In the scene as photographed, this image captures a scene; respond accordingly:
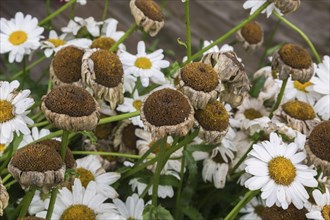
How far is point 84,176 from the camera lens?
0.98m

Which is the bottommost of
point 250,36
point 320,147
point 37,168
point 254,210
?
point 254,210

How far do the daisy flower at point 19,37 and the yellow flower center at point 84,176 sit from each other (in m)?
0.26

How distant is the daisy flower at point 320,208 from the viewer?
0.81m

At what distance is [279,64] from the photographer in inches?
40.3

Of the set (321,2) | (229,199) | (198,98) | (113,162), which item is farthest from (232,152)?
(321,2)

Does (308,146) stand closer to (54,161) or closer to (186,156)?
(186,156)

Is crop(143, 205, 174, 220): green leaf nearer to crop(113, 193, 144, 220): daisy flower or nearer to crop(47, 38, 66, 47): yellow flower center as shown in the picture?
crop(113, 193, 144, 220): daisy flower

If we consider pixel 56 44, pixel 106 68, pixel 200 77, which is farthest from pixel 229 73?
pixel 56 44

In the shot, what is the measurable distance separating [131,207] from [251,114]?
30cm

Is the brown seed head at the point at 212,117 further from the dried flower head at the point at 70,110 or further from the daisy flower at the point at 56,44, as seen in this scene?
the daisy flower at the point at 56,44

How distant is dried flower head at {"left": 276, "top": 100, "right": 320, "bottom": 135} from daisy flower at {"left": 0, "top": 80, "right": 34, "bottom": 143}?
1.29 ft

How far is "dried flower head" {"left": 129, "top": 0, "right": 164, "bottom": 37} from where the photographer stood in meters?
1.03

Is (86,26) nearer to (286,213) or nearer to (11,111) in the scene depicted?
(11,111)

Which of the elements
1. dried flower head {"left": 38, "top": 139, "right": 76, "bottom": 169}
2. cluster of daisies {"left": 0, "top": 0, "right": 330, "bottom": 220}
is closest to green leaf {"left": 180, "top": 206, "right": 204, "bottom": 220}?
cluster of daisies {"left": 0, "top": 0, "right": 330, "bottom": 220}
